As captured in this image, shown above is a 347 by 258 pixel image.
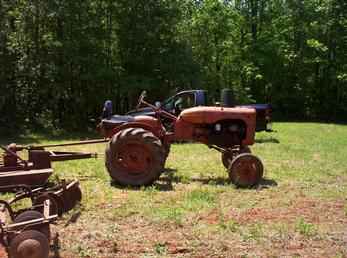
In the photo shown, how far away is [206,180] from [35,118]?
43.1 ft

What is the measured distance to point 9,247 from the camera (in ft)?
14.8

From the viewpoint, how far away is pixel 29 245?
4.41 metres

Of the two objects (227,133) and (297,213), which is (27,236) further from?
(227,133)

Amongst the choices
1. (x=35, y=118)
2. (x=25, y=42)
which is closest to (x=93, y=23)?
(x=25, y=42)

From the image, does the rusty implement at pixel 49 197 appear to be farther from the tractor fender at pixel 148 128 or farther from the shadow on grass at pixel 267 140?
the shadow on grass at pixel 267 140

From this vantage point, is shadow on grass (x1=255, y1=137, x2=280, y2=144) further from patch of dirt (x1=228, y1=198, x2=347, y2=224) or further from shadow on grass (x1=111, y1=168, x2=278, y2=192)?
patch of dirt (x1=228, y1=198, x2=347, y2=224)

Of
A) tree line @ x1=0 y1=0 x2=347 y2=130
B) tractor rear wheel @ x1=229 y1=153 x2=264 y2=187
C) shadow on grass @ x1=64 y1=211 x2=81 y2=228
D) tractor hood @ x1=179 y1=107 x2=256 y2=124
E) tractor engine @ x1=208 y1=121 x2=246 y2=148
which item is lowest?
shadow on grass @ x1=64 y1=211 x2=81 y2=228

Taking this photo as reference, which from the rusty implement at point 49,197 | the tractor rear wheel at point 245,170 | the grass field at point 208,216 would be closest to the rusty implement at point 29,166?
the rusty implement at point 49,197

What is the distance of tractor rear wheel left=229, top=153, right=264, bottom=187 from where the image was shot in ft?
28.6

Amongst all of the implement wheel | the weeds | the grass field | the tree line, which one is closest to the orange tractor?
the grass field

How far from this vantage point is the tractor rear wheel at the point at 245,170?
873 centimetres

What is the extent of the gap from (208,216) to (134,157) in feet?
7.79

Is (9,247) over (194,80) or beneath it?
beneath

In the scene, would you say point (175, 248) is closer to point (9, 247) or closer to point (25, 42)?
point (9, 247)
